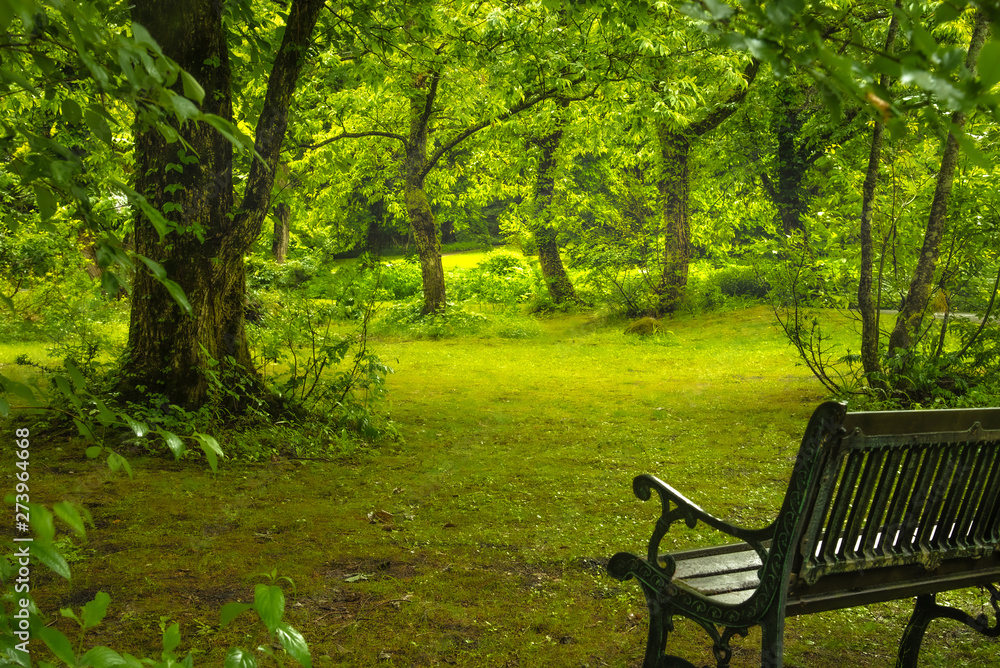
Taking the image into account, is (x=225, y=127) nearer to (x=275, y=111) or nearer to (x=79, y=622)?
(x=79, y=622)

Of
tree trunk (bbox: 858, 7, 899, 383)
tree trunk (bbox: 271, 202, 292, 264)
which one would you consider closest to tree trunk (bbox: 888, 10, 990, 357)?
tree trunk (bbox: 858, 7, 899, 383)

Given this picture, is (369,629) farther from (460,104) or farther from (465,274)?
(465,274)

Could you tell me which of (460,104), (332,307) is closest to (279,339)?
(332,307)

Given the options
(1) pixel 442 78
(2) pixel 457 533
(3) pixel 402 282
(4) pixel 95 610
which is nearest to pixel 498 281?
(3) pixel 402 282

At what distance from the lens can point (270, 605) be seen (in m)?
1.31

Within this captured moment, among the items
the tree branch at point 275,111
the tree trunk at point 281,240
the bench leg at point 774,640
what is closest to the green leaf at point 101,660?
the bench leg at point 774,640

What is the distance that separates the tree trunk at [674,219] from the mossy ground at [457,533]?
8033 mm

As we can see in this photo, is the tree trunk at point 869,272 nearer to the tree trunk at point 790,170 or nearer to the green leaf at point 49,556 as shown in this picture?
the green leaf at point 49,556

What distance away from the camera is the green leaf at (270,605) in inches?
50.4

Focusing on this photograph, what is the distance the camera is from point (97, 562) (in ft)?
13.7

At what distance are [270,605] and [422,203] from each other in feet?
50.8

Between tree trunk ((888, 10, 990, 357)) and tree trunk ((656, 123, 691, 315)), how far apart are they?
9462 mm

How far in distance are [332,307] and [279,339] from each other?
585mm

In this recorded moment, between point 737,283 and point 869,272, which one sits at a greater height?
point 869,272
